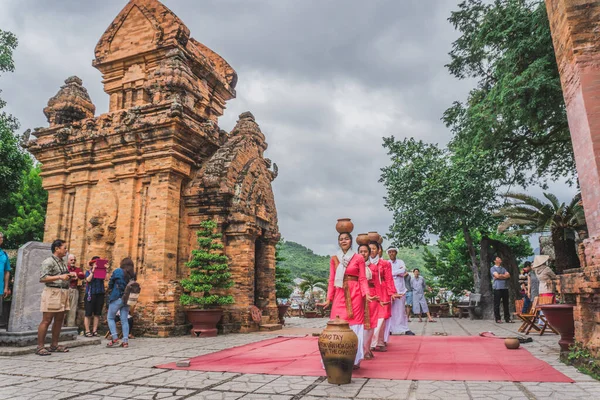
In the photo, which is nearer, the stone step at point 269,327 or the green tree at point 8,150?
the stone step at point 269,327

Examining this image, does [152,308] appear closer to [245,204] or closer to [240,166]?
[245,204]

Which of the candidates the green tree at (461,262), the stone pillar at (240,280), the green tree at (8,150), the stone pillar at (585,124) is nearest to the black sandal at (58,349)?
the stone pillar at (240,280)

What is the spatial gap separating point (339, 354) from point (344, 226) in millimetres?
1593

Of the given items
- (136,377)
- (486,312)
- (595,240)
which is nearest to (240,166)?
(136,377)

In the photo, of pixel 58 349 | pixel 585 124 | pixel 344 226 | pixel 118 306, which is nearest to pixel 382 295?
pixel 344 226

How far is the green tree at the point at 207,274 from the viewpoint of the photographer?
945 cm

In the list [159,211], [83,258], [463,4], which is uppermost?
[463,4]

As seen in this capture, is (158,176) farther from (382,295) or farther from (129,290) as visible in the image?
(382,295)

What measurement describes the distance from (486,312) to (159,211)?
1271cm

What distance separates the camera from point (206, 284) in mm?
9570

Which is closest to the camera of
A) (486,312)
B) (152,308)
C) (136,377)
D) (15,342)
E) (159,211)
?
(136,377)

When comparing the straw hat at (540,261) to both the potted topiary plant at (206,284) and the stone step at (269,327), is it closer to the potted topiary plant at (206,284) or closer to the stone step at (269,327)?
the stone step at (269,327)

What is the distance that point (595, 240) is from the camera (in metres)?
4.96

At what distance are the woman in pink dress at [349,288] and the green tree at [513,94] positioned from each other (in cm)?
730
